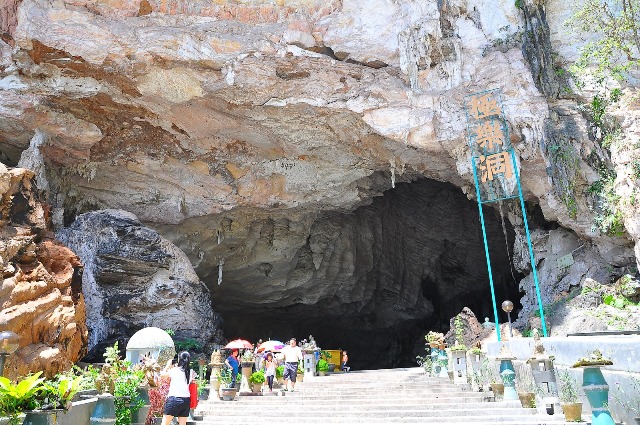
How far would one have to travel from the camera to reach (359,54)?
15.7 meters

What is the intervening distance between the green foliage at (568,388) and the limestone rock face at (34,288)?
9164 mm

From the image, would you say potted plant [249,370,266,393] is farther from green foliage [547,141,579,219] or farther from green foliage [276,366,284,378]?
green foliage [547,141,579,219]

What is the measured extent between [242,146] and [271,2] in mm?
4628

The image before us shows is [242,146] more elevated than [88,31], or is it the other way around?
[88,31]

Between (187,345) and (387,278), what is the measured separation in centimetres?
1142

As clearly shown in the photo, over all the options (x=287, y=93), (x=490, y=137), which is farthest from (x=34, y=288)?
(x=490, y=137)

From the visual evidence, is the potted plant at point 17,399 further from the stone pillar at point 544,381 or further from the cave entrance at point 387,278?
the cave entrance at point 387,278

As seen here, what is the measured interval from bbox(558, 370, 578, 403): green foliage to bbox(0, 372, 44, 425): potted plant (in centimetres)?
582

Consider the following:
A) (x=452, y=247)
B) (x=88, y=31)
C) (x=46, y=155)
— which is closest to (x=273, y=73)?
(x=88, y=31)

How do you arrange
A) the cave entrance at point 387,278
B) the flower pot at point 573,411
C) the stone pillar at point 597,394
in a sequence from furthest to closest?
the cave entrance at point 387,278, the flower pot at point 573,411, the stone pillar at point 597,394

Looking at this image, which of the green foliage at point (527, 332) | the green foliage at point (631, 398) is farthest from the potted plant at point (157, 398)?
the green foliage at point (527, 332)

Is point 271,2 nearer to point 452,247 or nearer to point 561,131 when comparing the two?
point 561,131

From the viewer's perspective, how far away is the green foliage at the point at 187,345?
15288 mm

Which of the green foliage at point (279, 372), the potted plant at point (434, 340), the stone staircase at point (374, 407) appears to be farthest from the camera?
the potted plant at point (434, 340)
